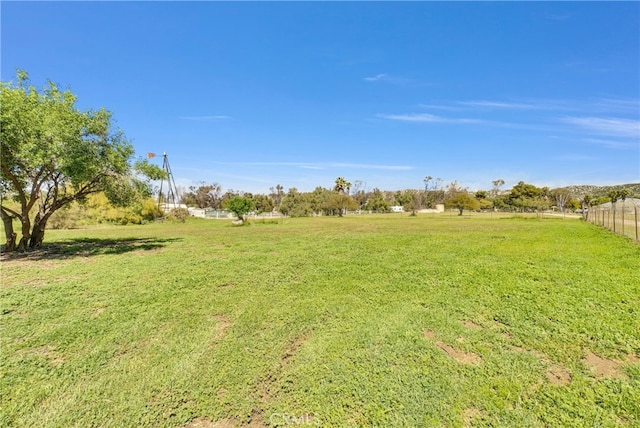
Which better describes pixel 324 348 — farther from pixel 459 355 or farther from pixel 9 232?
pixel 9 232

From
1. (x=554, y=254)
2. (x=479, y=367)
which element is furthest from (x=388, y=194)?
(x=479, y=367)

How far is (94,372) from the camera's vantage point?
2975mm

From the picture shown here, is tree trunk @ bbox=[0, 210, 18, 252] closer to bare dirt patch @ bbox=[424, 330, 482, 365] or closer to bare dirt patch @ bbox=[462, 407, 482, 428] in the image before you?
bare dirt patch @ bbox=[424, 330, 482, 365]

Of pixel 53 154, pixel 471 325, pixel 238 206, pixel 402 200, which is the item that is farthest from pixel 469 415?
pixel 402 200

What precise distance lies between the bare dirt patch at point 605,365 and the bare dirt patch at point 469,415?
55.6 inches

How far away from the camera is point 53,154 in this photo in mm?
7660

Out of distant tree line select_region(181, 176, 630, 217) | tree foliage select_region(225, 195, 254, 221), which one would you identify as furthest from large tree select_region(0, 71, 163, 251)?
distant tree line select_region(181, 176, 630, 217)

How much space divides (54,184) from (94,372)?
944 cm

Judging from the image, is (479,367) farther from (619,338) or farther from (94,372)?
(94,372)

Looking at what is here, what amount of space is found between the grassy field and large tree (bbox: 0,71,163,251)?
11.3ft

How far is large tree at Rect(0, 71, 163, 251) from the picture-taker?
7.66 meters

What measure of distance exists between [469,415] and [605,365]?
178cm

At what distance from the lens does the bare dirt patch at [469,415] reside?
236 centimetres

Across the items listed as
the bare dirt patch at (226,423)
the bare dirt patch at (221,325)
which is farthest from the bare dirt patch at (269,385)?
the bare dirt patch at (221,325)
